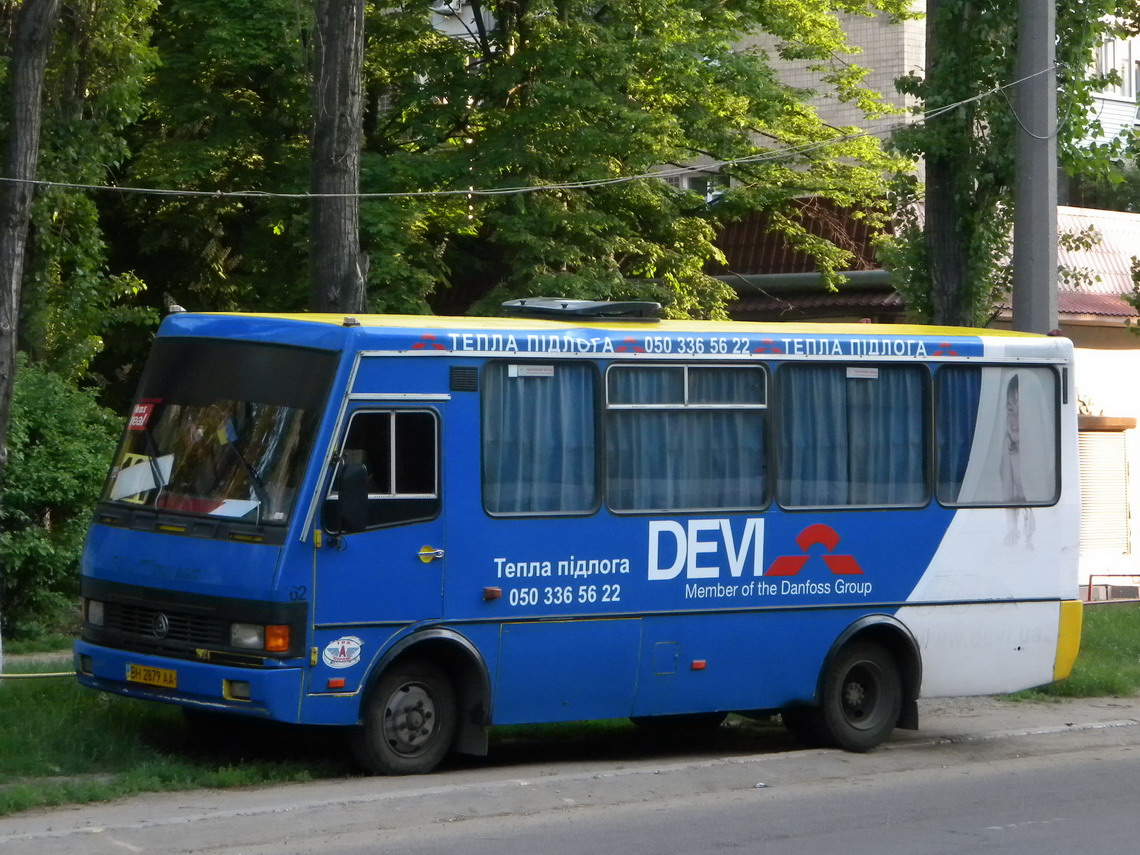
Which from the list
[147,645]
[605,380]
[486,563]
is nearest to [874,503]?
[605,380]

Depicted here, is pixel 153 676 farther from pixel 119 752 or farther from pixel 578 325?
pixel 578 325

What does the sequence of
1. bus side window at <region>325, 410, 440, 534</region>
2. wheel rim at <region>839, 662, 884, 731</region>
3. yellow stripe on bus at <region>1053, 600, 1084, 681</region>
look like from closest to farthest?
bus side window at <region>325, 410, 440, 534</region>
wheel rim at <region>839, 662, 884, 731</region>
yellow stripe on bus at <region>1053, 600, 1084, 681</region>

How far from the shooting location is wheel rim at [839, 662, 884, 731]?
1160 cm

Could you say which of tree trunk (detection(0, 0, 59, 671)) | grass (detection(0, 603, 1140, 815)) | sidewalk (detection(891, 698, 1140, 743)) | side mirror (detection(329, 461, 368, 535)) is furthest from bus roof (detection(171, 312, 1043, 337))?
tree trunk (detection(0, 0, 59, 671))

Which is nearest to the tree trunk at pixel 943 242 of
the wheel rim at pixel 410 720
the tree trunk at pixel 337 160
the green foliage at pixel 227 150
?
the tree trunk at pixel 337 160

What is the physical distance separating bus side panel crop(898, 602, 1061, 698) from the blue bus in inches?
0.8

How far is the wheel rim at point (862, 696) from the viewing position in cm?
1160

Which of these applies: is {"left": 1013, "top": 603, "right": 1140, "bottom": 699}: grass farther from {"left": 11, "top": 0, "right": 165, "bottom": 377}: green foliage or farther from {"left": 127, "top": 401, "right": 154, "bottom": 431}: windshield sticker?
{"left": 11, "top": 0, "right": 165, "bottom": 377}: green foliage

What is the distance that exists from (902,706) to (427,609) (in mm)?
3816

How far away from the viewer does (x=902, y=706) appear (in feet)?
38.9

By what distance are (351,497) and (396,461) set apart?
0.47 metres

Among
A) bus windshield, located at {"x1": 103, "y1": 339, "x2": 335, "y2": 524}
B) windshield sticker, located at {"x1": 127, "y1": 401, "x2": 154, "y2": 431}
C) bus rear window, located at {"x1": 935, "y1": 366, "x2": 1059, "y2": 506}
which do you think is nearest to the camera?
bus windshield, located at {"x1": 103, "y1": 339, "x2": 335, "y2": 524}

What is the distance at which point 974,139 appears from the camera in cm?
1634

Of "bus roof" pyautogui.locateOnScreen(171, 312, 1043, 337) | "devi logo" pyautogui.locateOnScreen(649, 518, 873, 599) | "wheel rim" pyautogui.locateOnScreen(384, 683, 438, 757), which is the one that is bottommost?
"wheel rim" pyautogui.locateOnScreen(384, 683, 438, 757)
